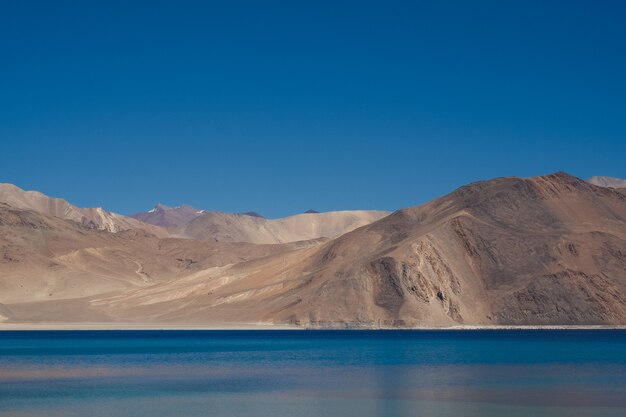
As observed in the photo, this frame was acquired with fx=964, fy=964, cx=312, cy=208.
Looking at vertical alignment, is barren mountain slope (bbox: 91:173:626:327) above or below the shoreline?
above

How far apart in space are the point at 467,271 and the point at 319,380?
9821cm

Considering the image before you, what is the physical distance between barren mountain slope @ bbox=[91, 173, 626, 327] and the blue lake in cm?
4082

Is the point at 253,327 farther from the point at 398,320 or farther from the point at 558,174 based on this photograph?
the point at 558,174

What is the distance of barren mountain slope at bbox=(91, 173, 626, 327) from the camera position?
488 ft

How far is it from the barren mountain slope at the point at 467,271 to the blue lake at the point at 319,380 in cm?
4082

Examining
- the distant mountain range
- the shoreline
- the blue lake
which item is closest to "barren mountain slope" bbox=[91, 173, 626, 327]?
the distant mountain range

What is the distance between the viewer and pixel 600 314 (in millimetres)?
147125

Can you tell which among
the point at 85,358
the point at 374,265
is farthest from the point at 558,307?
the point at 85,358

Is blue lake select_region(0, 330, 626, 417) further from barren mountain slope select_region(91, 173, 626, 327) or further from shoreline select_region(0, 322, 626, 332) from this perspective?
barren mountain slope select_region(91, 173, 626, 327)

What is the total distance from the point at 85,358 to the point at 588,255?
95.2 meters

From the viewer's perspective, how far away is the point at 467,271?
158625 mm

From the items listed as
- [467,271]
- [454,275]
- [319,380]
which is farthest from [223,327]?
[319,380]

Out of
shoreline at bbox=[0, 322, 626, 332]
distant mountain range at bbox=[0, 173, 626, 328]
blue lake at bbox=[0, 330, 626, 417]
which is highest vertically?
distant mountain range at bbox=[0, 173, 626, 328]

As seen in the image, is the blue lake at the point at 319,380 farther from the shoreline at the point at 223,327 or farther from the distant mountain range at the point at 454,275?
the distant mountain range at the point at 454,275
